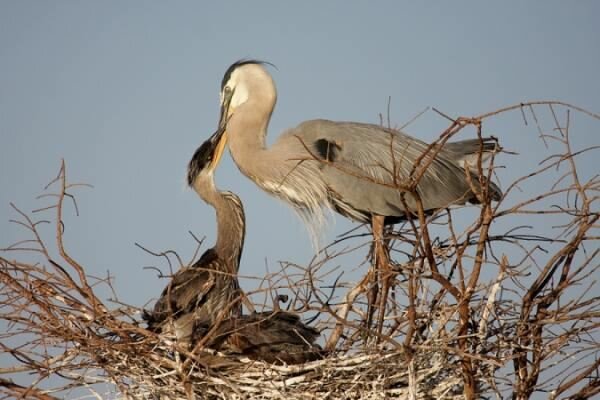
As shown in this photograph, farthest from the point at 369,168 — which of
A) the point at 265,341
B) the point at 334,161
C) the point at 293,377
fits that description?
the point at 293,377

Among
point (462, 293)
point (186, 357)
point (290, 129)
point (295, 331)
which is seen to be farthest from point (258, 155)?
point (462, 293)

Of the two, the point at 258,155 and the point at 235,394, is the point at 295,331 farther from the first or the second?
the point at 258,155

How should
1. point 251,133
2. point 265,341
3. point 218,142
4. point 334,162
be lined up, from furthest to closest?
point 218,142 < point 251,133 < point 334,162 < point 265,341

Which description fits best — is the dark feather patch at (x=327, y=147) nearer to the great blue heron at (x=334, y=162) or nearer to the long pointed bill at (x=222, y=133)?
the great blue heron at (x=334, y=162)

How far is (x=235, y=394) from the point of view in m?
4.32

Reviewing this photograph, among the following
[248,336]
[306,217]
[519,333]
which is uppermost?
[306,217]

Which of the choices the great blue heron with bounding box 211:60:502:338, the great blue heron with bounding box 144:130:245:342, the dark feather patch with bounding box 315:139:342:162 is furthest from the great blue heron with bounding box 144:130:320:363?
the dark feather patch with bounding box 315:139:342:162

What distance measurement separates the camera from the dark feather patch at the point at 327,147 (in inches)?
257

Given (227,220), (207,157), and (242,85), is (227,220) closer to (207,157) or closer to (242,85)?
(207,157)

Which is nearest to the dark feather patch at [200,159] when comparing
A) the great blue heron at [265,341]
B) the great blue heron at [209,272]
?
the great blue heron at [209,272]

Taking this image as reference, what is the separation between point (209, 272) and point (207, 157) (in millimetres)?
1350

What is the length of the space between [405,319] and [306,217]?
107 inches

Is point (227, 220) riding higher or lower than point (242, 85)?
lower

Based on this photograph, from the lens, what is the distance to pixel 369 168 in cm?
644
